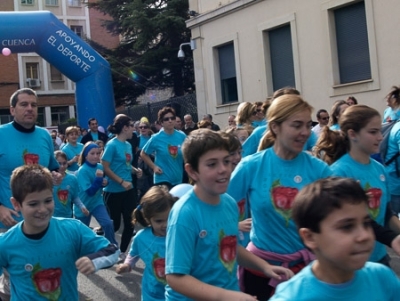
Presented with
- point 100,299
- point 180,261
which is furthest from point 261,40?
point 180,261

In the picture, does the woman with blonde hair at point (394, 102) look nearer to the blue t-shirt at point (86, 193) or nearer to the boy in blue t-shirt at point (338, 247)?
the blue t-shirt at point (86, 193)

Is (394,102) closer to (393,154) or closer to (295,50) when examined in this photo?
(393,154)

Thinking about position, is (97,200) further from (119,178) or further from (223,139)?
(223,139)

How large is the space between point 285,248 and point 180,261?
0.96m

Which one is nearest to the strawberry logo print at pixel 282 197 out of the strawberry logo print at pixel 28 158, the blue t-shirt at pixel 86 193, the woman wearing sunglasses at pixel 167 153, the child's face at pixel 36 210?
the child's face at pixel 36 210

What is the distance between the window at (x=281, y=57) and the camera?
17.8m

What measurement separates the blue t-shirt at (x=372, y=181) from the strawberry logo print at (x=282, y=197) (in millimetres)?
438

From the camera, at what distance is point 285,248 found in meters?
3.90

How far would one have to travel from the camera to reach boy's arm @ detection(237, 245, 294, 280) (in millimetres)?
3408

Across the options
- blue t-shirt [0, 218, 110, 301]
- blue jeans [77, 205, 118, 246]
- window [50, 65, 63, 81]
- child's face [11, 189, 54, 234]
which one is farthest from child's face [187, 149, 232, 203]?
window [50, 65, 63, 81]

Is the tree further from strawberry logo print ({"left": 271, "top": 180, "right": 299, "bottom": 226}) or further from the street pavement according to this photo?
strawberry logo print ({"left": 271, "top": 180, "right": 299, "bottom": 226})

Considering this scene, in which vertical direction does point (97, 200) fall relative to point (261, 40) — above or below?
below

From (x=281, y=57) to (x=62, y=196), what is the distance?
1128 centimetres

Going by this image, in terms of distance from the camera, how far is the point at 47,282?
4098 mm
